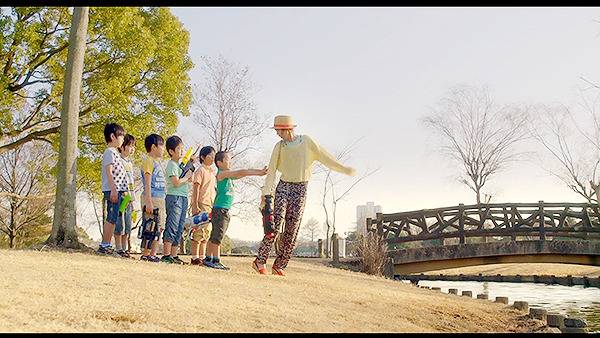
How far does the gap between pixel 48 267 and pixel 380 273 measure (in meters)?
9.65

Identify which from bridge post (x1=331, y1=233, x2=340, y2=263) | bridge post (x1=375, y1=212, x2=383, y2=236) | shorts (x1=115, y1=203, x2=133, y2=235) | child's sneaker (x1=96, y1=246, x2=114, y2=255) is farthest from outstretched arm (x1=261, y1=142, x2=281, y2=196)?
bridge post (x1=375, y1=212, x2=383, y2=236)

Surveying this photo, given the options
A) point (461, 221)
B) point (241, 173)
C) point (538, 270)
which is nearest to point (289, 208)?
point (241, 173)

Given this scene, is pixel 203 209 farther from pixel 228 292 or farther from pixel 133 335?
pixel 133 335

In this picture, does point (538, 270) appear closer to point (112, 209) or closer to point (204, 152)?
point (204, 152)

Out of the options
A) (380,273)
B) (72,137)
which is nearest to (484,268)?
(380,273)

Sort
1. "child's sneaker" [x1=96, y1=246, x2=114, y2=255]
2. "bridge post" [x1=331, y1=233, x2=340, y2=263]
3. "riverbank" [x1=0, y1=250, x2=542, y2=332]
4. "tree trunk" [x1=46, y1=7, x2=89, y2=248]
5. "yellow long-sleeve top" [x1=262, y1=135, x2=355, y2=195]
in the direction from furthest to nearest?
"bridge post" [x1=331, y1=233, x2=340, y2=263], "tree trunk" [x1=46, y1=7, x2=89, y2=248], "child's sneaker" [x1=96, y1=246, x2=114, y2=255], "yellow long-sleeve top" [x1=262, y1=135, x2=355, y2=195], "riverbank" [x1=0, y1=250, x2=542, y2=332]

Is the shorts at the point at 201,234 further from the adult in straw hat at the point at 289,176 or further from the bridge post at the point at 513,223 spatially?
the bridge post at the point at 513,223

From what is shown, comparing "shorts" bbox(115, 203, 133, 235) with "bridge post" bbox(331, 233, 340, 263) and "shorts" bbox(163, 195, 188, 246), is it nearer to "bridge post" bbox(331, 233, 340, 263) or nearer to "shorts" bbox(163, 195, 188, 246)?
"shorts" bbox(163, 195, 188, 246)

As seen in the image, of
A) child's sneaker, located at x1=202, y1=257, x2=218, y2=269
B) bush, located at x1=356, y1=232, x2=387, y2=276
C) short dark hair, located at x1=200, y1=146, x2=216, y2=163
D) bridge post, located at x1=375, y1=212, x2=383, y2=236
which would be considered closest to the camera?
child's sneaker, located at x1=202, y1=257, x2=218, y2=269

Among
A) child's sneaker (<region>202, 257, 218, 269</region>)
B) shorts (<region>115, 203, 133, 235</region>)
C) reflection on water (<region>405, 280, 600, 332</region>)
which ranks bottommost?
reflection on water (<region>405, 280, 600, 332</region>)

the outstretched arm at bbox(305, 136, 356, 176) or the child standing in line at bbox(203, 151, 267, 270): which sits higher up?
the outstretched arm at bbox(305, 136, 356, 176)

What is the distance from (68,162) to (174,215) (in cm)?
256

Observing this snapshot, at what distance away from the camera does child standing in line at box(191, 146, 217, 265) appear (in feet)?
24.8

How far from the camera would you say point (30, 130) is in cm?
1558
